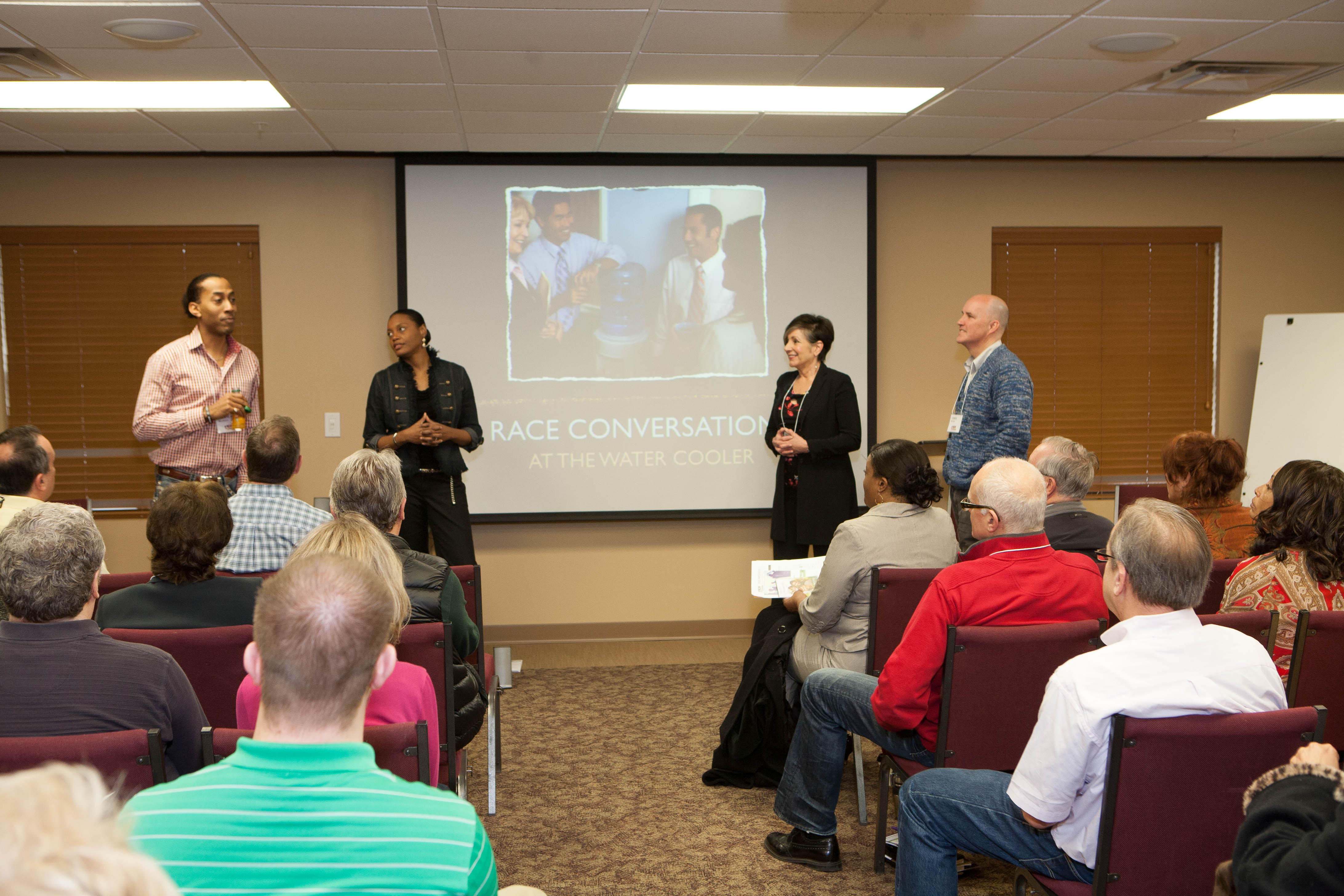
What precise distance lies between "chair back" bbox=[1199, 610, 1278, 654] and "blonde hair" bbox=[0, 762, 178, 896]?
7.10ft

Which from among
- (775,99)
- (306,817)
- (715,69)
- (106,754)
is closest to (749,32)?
(715,69)

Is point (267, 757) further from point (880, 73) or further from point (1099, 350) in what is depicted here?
point (1099, 350)

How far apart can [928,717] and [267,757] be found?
1761 mm

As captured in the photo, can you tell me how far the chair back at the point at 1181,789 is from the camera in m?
1.58

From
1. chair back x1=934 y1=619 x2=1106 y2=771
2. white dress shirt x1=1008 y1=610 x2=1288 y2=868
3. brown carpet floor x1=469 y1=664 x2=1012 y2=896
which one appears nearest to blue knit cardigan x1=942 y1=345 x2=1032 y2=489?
brown carpet floor x1=469 y1=664 x2=1012 y2=896

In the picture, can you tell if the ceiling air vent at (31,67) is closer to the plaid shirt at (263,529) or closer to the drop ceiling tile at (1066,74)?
the plaid shirt at (263,529)

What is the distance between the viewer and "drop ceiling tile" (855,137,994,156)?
17.4 feet

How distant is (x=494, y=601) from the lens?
18.4 ft

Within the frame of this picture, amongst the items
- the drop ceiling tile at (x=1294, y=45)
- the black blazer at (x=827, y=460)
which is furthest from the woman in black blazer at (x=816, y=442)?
the drop ceiling tile at (x=1294, y=45)

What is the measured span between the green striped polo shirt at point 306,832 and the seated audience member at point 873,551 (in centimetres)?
200

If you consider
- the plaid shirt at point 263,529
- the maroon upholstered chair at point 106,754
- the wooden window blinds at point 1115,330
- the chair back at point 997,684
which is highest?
the wooden window blinds at point 1115,330

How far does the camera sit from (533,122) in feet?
15.9

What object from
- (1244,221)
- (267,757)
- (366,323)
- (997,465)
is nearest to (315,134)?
(366,323)

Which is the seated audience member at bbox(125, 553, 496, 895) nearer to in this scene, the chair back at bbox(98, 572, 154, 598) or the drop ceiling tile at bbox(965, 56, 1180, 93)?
the chair back at bbox(98, 572, 154, 598)
